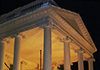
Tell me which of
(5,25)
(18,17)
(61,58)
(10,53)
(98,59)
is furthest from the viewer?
(98,59)

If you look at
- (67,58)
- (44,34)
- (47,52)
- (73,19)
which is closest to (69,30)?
(73,19)

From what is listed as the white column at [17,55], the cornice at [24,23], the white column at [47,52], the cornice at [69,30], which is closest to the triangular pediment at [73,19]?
the cornice at [69,30]

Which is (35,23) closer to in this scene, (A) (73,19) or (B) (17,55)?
(B) (17,55)

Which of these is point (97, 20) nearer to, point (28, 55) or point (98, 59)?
point (98, 59)

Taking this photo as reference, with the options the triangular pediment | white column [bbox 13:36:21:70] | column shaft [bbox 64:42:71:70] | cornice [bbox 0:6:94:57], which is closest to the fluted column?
column shaft [bbox 64:42:71:70]

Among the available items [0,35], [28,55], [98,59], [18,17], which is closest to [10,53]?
[28,55]

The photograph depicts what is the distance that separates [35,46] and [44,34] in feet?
30.2

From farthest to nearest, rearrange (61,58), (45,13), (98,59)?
(98,59) < (61,58) < (45,13)

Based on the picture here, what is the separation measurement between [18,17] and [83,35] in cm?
1248

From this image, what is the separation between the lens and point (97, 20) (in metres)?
48.8

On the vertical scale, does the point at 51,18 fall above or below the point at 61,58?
above

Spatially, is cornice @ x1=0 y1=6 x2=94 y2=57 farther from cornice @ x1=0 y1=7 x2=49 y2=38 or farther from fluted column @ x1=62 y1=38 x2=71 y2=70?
fluted column @ x1=62 y1=38 x2=71 y2=70

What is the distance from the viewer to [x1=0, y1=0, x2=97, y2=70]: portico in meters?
23.6

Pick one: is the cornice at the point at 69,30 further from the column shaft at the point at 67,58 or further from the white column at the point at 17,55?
the white column at the point at 17,55
